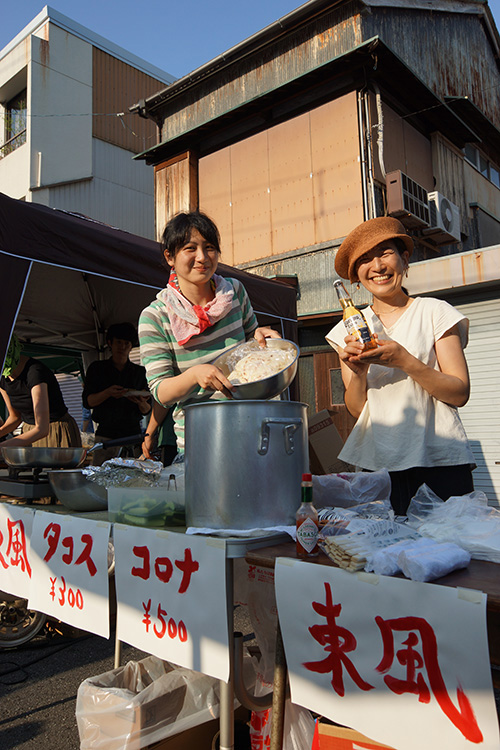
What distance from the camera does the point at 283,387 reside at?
60.3 inches

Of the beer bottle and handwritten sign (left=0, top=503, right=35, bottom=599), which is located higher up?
the beer bottle

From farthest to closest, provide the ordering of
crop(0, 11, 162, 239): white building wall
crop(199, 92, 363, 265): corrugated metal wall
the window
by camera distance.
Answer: the window, crop(0, 11, 162, 239): white building wall, crop(199, 92, 363, 265): corrugated metal wall

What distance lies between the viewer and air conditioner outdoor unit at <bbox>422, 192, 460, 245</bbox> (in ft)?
27.0

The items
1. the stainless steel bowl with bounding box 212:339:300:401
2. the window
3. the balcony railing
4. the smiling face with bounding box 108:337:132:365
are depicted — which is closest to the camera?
the stainless steel bowl with bounding box 212:339:300:401

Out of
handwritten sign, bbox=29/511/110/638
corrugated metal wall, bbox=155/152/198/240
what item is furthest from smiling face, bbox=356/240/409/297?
corrugated metal wall, bbox=155/152/198/240

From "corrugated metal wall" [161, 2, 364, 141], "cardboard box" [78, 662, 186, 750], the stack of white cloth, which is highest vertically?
"corrugated metal wall" [161, 2, 364, 141]

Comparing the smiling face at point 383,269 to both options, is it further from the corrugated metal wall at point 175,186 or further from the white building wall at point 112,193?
the white building wall at point 112,193

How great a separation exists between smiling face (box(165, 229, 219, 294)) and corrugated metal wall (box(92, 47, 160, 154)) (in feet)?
43.4

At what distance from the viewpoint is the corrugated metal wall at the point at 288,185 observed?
25.9 feet

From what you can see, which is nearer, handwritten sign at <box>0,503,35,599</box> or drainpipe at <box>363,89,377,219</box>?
handwritten sign at <box>0,503,35,599</box>

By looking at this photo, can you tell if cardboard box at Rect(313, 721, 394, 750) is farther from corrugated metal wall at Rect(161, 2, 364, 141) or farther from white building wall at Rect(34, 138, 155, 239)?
white building wall at Rect(34, 138, 155, 239)

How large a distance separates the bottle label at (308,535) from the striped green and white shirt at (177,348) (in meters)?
0.68

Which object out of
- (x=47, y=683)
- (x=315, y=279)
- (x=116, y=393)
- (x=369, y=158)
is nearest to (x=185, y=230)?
(x=47, y=683)

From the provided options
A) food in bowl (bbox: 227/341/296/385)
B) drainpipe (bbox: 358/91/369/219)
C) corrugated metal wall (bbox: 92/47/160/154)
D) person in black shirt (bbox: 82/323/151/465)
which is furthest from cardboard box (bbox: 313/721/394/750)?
corrugated metal wall (bbox: 92/47/160/154)
